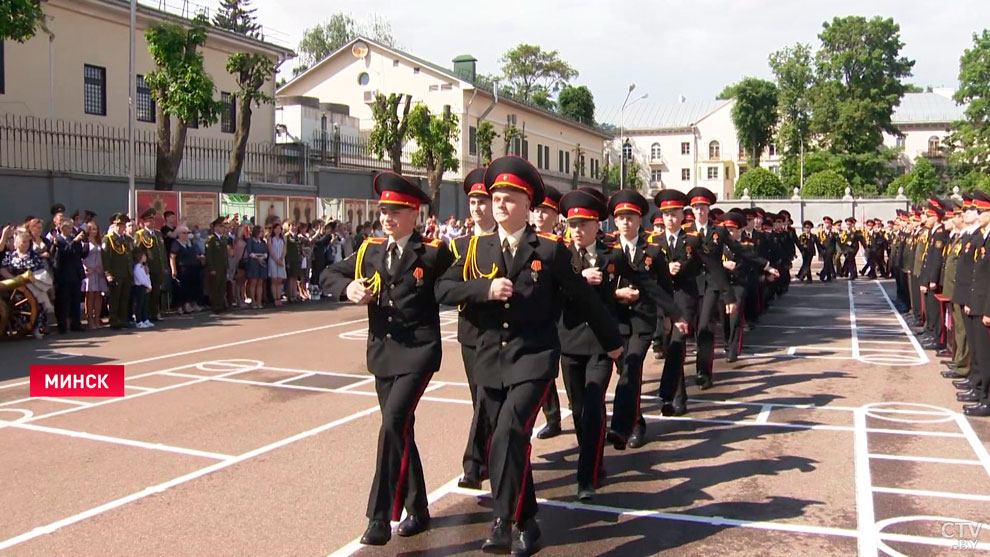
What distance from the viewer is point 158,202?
771 inches

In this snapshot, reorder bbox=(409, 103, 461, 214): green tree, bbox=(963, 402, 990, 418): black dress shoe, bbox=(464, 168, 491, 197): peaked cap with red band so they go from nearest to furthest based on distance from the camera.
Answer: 1. bbox=(464, 168, 491, 197): peaked cap with red band
2. bbox=(963, 402, 990, 418): black dress shoe
3. bbox=(409, 103, 461, 214): green tree

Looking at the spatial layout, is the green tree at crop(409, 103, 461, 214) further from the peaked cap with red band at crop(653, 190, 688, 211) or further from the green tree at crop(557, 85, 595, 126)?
the green tree at crop(557, 85, 595, 126)

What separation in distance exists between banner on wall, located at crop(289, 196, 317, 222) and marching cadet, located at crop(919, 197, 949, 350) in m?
14.9

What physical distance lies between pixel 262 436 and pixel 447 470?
6.24ft

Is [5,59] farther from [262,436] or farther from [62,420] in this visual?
[262,436]

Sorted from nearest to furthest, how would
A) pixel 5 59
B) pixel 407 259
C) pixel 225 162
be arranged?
pixel 407 259 → pixel 5 59 → pixel 225 162

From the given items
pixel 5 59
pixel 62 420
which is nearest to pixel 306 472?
pixel 62 420

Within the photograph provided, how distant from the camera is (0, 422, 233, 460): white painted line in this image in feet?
23.8

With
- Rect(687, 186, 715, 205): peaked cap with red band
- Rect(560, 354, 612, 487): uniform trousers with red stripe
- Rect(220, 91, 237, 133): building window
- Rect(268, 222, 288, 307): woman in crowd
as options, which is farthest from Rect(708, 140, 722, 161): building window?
Rect(560, 354, 612, 487): uniform trousers with red stripe

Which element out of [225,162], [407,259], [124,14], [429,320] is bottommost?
[429,320]

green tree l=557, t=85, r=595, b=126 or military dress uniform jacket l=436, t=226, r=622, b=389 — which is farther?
green tree l=557, t=85, r=595, b=126

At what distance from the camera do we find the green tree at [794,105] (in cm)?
7844

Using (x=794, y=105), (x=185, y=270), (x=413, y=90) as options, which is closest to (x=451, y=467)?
(x=185, y=270)

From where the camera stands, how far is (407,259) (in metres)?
5.38
